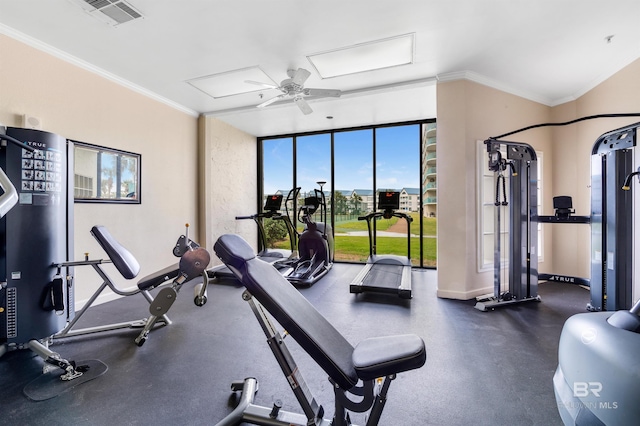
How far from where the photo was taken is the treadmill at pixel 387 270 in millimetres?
3717

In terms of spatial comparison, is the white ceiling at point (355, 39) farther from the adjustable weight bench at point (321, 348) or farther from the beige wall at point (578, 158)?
the adjustable weight bench at point (321, 348)

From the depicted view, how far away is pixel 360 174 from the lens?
6.19 metres

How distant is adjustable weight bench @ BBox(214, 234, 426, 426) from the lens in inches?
39.0

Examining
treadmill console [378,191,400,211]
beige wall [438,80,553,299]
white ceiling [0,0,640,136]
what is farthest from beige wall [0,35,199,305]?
beige wall [438,80,553,299]

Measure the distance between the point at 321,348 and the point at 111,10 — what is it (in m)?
3.45

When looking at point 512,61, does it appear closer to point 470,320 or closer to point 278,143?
point 470,320

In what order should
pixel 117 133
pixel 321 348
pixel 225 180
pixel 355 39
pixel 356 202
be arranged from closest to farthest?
1. pixel 321 348
2. pixel 355 39
3. pixel 117 133
4. pixel 225 180
5. pixel 356 202

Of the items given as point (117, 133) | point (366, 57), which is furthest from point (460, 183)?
point (117, 133)

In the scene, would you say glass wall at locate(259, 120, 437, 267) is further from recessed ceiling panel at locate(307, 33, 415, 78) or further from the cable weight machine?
recessed ceiling panel at locate(307, 33, 415, 78)

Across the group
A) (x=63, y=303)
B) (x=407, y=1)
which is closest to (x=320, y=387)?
(x=63, y=303)

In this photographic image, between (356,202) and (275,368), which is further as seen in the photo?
Result: (356,202)

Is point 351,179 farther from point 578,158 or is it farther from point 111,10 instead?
point 111,10

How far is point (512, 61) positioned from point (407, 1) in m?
1.88

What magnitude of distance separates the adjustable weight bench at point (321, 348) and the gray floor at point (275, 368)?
2.13 feet
